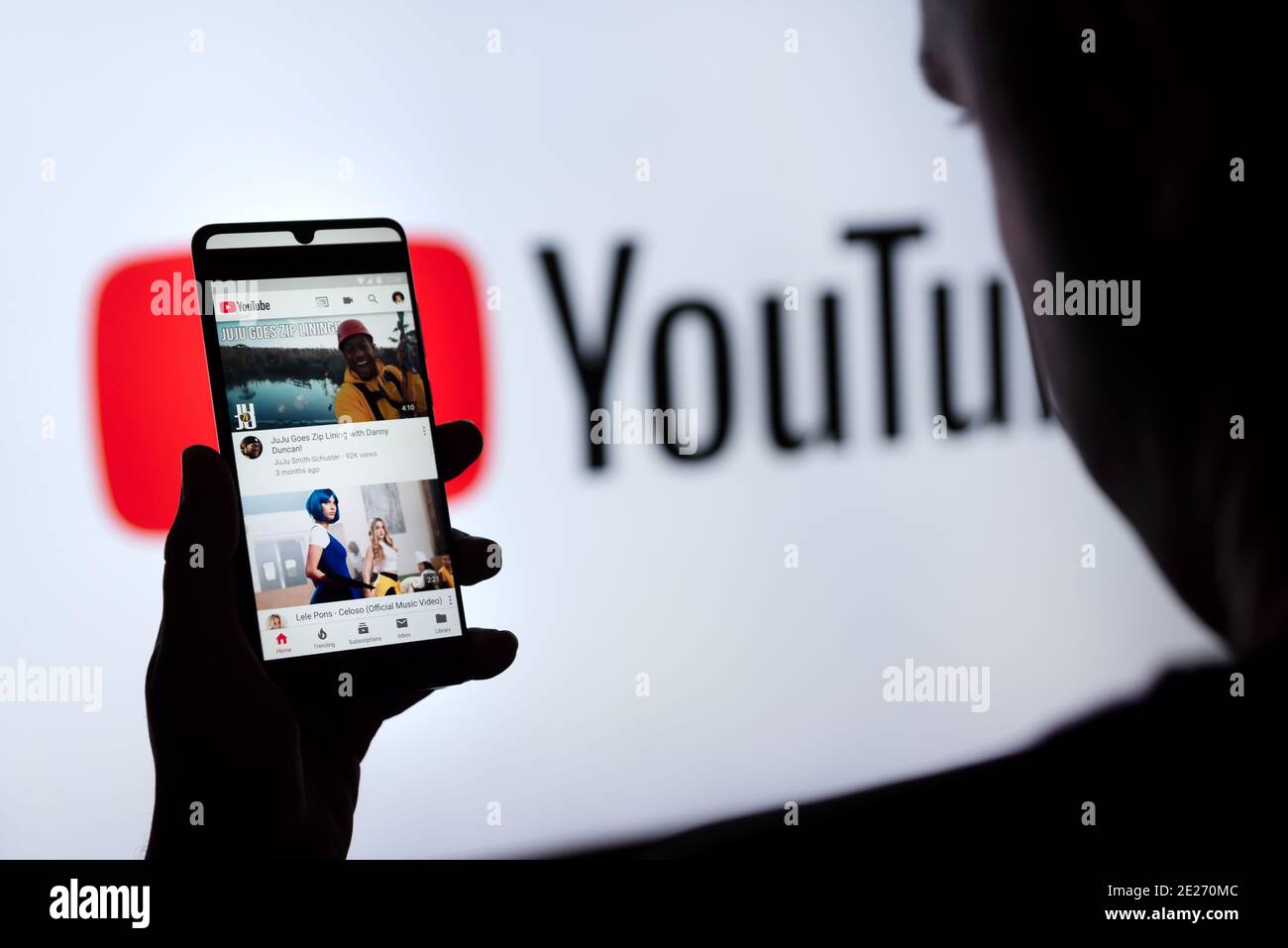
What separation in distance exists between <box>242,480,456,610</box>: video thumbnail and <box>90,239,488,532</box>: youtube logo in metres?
0.14

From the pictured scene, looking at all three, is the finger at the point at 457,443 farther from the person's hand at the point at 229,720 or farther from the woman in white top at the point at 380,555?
the woman in white top at the point at 380,555

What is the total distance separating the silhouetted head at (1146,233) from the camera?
1013 millimetres

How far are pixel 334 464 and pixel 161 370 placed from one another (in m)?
0.28

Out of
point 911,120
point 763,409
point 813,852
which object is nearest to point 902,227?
point 911,120

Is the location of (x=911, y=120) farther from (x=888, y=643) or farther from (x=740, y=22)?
(x=888, y=643)

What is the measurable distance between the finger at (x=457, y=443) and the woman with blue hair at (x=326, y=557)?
0.44 feet

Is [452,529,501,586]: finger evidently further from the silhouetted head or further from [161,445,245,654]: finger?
the silhouetted head

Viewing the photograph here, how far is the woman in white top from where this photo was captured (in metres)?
0.81

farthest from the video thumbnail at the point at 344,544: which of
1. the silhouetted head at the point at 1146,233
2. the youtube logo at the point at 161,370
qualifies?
the silhouetted head at the point at 1146,233

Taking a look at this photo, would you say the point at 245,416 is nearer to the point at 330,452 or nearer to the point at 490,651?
the point at 330,452

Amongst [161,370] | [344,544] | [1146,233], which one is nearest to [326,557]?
[344,544]

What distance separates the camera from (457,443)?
92 cm

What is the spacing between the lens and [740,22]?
975 mm

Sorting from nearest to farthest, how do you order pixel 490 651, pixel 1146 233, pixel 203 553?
pixel 203 553 < pixel 490 651 < pixel 1146 233
